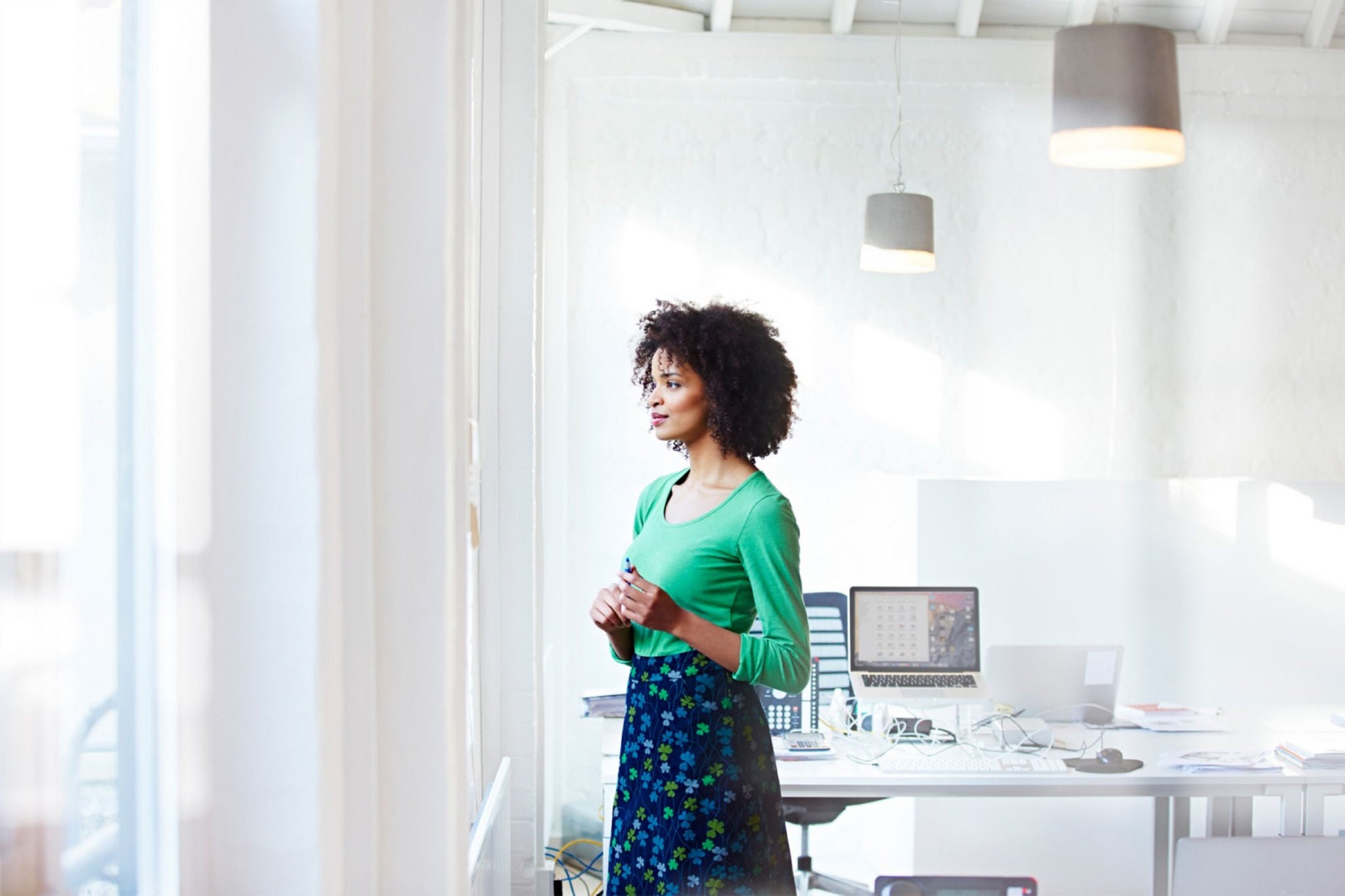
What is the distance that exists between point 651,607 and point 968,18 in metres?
2.41

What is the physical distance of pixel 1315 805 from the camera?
2.77 meters

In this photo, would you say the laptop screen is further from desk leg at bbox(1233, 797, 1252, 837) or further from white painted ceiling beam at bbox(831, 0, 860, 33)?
white painted ceiling beam at bbox(831, 0, 860, 33)

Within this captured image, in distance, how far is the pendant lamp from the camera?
3.58 metres

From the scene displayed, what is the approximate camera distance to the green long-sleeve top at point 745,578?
77.9 inches

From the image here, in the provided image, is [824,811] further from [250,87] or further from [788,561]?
[250,87]

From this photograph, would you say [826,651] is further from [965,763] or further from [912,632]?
[965,763]

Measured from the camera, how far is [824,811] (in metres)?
3.23

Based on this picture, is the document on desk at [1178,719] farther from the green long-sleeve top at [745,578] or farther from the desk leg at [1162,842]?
the green long-sleeve top at [745,578]

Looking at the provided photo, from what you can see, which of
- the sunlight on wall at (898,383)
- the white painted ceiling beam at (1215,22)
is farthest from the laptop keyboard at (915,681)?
the white painted ceiling beam at (1215,22)

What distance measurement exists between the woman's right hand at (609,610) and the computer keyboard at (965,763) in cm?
100

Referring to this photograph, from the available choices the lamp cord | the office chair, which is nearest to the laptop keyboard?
the office chair

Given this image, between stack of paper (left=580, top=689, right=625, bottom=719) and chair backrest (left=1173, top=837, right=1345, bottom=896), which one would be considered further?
stack of paper (left=580, top=689, right=625, bottom=719)

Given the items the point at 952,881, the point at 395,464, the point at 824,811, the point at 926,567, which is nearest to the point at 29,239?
the point at 395,464

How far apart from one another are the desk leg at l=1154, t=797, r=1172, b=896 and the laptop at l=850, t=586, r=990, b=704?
0.59 meters
